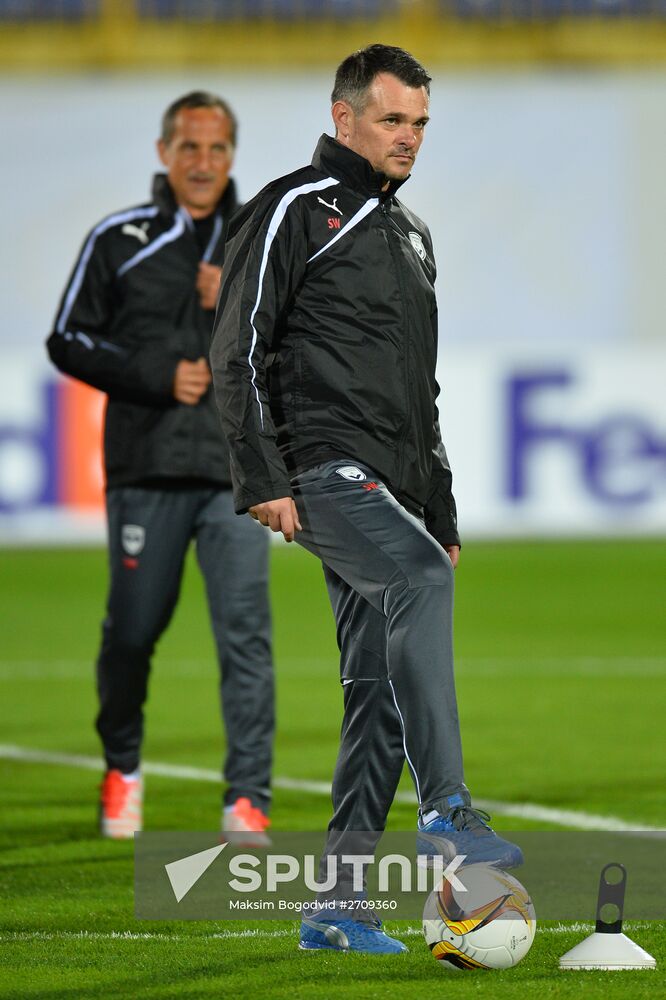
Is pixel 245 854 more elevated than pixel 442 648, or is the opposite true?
pixel 442 648

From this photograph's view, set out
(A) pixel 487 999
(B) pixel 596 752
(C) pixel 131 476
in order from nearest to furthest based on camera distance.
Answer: (A) pixel 487 999 < (C) pixel 131 476 < (B) pixel 596 752

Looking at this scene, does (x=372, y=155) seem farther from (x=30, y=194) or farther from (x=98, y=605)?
(x=30, y=194)

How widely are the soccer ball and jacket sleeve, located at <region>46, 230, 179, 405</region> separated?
229 cm

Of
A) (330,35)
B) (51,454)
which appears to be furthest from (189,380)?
(330,35)

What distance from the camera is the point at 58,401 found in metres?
15.7

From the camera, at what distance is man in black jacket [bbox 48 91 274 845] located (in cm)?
561

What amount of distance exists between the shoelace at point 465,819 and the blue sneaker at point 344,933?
0.50 meters

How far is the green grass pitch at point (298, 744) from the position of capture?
12.7 feet

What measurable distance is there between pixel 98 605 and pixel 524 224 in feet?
30.3

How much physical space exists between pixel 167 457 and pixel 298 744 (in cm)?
207

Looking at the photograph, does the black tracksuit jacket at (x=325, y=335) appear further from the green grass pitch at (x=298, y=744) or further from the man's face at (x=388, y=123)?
the green grass pitch at (x=298, y=744)

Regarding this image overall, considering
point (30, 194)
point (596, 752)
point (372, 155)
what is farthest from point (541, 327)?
point (372, 155)

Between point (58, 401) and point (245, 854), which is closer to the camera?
point (245, 854)

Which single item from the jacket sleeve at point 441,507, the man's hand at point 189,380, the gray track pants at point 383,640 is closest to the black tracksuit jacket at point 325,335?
the gray track pants at point 383,640
